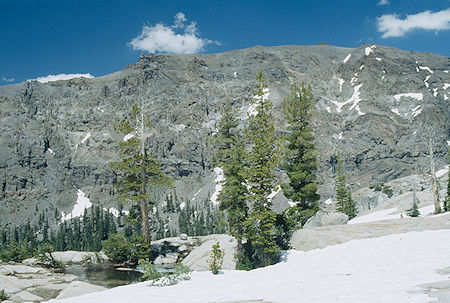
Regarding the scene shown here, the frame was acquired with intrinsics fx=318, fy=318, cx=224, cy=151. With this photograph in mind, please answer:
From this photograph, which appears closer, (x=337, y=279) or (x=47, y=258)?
(x=337, y=279)

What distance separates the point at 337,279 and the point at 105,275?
19.3 metres

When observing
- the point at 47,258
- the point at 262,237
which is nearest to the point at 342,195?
the point at 262,237

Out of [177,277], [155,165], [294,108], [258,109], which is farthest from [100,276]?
[294,108]

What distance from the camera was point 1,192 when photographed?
18862cm

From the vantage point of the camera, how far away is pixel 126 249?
96.0 ft

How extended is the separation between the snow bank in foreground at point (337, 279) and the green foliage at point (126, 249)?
1455 cm

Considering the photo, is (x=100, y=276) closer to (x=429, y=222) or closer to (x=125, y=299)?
(x=125, y=299)

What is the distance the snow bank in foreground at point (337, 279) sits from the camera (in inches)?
383

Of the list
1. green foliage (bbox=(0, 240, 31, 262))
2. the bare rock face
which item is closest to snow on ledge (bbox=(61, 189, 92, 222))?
green foliage (bbox=(0, 240, 31, 262))

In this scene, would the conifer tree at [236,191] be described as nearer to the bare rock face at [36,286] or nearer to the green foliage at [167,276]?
the green foliage at [167,276]

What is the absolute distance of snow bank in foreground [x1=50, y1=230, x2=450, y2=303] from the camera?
31.9 feet

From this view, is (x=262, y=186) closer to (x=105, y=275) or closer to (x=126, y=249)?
(x=105, y=275)

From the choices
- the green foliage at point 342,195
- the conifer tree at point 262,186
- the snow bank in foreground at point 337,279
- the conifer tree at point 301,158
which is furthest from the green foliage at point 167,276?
the green foliage at point 342,195

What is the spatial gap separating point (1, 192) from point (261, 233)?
217287 millimetres
